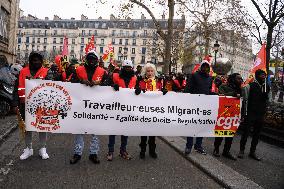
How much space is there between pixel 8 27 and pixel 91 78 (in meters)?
23.2

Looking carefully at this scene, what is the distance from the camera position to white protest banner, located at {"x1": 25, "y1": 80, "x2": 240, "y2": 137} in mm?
7341

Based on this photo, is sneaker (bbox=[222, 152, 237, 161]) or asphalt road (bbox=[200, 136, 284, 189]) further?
sneaker (bbox=[222, 152, 237, 161])

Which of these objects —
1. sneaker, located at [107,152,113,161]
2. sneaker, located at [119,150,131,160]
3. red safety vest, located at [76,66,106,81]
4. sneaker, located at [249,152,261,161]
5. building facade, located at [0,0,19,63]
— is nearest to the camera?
red safety vest, located at [76,66,106,81]

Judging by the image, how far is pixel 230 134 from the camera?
8641 millimetres

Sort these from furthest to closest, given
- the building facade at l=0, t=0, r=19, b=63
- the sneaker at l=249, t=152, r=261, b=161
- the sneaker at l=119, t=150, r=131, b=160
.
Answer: the building facade at l=0, t=0, r=19, b=63 → the sneaker at l=249, t=152, r=261, b=161 → the sneaker at l=119, t=150, r=131, b=160

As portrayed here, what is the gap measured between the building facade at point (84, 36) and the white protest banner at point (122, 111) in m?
114

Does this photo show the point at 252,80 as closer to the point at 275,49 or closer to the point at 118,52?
the point at 275,49

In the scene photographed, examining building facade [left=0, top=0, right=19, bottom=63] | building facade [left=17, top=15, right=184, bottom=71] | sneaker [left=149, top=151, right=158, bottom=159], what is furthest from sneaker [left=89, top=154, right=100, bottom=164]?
building facade [left=17, top=15, right=184, bottom=71]

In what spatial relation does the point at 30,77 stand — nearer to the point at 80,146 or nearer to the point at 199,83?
the point at 80,146

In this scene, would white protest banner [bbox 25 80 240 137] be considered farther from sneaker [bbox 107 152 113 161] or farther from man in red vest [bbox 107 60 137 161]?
sneaker [bbox 107 152 113 161]

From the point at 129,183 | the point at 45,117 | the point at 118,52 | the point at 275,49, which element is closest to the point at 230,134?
the point at 129,183

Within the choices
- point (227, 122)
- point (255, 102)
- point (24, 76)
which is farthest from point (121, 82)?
point (255, 102)

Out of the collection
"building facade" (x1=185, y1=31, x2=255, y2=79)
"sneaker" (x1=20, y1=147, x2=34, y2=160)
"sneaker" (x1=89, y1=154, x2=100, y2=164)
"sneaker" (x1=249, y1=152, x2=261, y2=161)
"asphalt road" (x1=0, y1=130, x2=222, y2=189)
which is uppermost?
"building facade" (x1=185, y1=31, x2=255, y2=79)

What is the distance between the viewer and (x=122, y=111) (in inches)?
306
